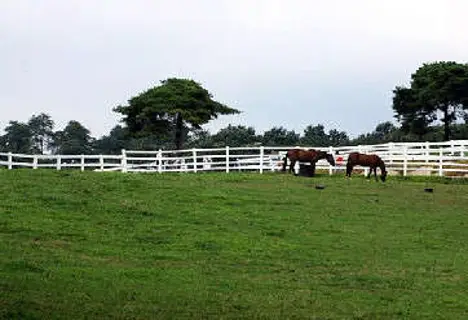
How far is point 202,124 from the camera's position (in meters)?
58.2

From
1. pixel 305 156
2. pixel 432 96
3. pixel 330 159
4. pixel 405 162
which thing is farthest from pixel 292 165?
pixel 432 96

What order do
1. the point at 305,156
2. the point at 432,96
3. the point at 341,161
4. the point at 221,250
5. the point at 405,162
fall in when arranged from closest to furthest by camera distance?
the point at 221,250 → the point at 305,156 → the point at 405,162 → the point at 341,161 → the point at 432,96

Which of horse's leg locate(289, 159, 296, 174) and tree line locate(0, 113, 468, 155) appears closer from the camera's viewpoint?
horse's leg locate(289, 159, 296, 174)

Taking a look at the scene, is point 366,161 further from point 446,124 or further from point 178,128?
point 446,124

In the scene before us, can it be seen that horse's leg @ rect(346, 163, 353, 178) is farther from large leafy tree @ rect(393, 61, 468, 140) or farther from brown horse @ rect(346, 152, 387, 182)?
large leafy tree @ rect(393, 61, 468, 140)

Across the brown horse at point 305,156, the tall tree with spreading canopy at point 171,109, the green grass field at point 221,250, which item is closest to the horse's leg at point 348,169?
the brown horse at point 305,156

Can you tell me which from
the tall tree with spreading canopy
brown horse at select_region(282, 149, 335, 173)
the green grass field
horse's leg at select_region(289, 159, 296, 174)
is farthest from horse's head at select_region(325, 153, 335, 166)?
the tall tree with spreading canopy

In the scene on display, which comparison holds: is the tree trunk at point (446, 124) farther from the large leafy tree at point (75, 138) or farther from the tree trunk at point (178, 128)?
the large leafy tree at point (75, 138)

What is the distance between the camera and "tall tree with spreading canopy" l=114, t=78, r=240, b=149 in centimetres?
5753

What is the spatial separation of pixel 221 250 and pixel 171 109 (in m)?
39.2

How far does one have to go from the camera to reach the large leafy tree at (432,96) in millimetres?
67062

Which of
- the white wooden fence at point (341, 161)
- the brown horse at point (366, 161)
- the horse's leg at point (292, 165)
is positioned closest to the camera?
the brown horse at point (366, 161)

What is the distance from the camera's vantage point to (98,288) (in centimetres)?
1401

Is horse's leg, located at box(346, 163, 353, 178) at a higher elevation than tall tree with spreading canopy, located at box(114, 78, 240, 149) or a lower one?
lower
